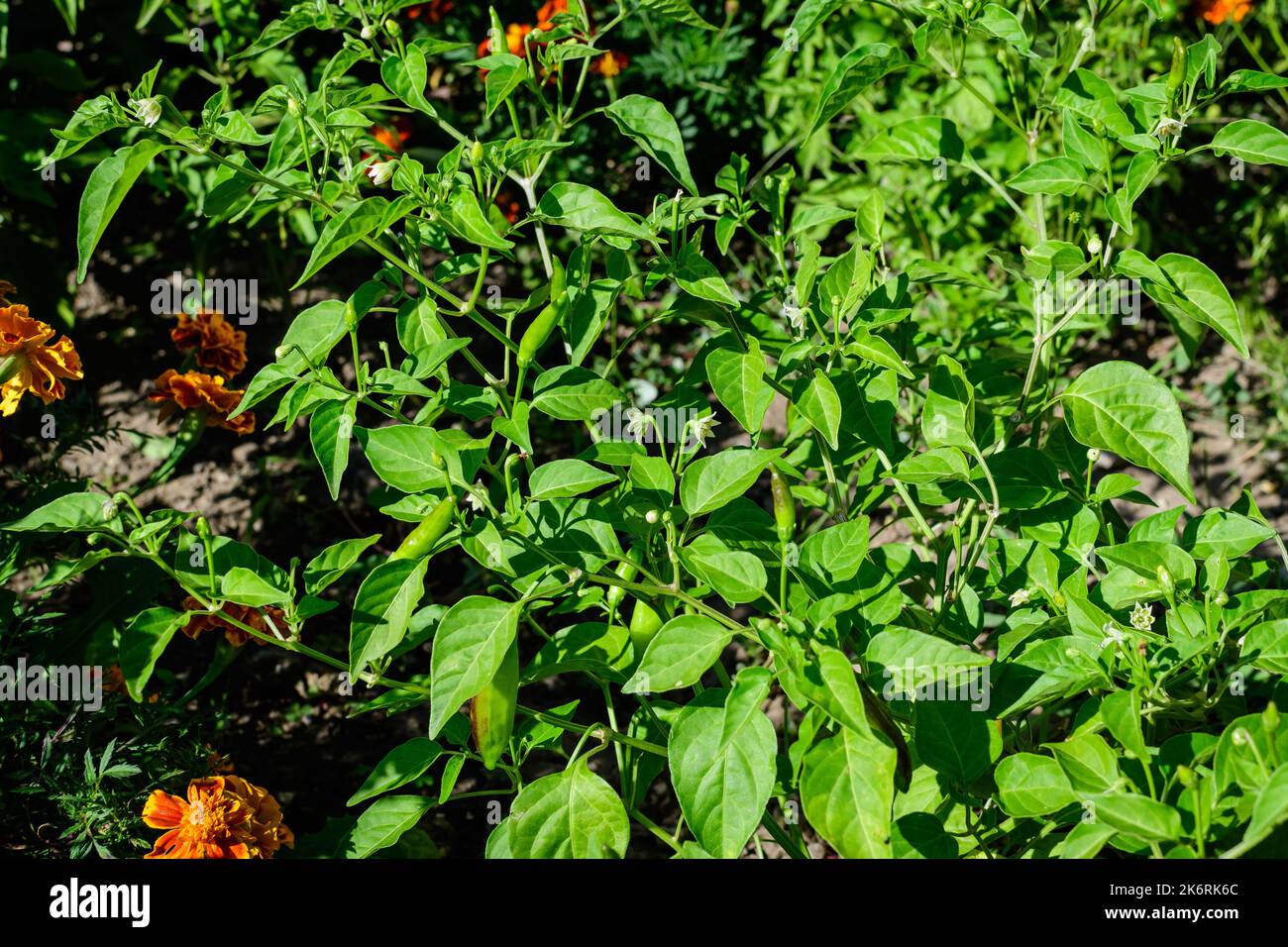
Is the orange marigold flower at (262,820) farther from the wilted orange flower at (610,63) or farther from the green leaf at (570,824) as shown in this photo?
the wilted orange flower at (610,63)

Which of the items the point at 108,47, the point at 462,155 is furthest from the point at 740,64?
the point at 462,155

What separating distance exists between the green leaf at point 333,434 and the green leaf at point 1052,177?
2.99 feet

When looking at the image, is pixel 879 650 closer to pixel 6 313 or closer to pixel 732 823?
pixel 732 823

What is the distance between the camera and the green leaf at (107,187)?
1.27 metres

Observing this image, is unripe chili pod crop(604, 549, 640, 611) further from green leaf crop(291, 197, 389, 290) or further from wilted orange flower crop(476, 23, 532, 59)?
wilted orange flower crop(476, 23, 532, 59)

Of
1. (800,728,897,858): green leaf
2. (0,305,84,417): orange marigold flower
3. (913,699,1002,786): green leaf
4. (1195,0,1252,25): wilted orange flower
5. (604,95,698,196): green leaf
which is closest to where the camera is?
(800,728,897,858): green leaf

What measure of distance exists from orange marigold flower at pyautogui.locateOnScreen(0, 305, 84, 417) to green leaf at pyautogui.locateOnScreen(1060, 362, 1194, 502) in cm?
159

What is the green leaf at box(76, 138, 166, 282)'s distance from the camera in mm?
1266

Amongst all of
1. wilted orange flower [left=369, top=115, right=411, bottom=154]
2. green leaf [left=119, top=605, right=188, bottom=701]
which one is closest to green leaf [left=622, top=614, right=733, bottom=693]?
green leaf [left=119, top=605, right=188, bottom=701]

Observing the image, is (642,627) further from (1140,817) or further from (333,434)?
(1140,817)

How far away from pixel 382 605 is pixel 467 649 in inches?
5.1

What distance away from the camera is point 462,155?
1.44m

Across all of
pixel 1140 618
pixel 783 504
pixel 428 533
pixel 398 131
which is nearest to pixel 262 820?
pixel 428 533
